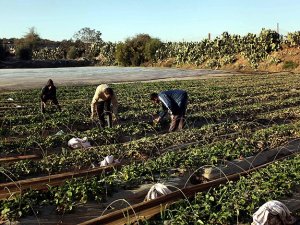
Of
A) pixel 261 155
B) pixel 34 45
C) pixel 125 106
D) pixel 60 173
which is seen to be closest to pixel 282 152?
pixel 261 155

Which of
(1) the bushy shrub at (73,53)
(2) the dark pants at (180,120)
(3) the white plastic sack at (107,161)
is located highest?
(1) the bushy shrub at (73,53)

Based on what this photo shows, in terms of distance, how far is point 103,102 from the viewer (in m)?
11.5

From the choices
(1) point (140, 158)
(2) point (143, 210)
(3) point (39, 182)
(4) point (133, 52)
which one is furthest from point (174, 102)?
(4) point (133, 52)

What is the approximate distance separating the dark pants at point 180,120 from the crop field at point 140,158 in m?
0.41

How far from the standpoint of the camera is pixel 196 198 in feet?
20.1

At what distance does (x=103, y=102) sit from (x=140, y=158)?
293 centimetres

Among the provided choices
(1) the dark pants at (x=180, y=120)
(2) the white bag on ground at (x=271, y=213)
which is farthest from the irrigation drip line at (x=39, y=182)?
(1) the dark pants at (x=180, y=120)

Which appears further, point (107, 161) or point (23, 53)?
point (23, 53)

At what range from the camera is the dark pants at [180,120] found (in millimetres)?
11047

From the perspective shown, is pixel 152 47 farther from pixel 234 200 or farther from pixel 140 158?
pixel 234 200

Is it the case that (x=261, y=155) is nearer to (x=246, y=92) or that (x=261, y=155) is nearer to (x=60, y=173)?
(x=60, y=173)

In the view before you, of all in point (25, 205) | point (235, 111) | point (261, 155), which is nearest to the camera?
point (25, 205)

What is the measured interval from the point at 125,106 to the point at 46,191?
10163 mm

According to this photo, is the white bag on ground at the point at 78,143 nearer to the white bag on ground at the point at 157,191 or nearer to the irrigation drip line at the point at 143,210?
the white bag on ground at the point at 157,191
